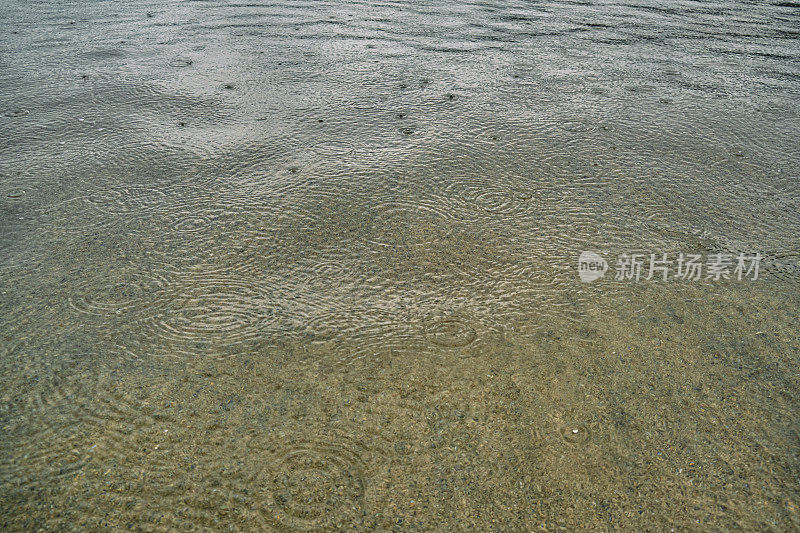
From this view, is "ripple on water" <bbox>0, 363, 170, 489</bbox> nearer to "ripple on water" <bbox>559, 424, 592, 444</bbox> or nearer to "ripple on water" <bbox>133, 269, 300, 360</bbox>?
"ripple on water" <bbox>133, 269, 300, 360</bbox>

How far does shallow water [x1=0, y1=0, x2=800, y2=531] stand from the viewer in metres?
1.63

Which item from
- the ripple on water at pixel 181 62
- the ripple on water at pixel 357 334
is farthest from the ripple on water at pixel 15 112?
the ripple on water at pixel 357 334

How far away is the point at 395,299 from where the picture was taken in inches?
89.7

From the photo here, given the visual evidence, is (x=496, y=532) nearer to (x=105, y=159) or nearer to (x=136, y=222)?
(x=136, y=222)

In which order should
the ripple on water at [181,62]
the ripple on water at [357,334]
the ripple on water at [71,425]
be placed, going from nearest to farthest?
1. the ripple on water at [71,425]
2. the ripple on water at [357,334]
3. the ripple on water at [181,62]

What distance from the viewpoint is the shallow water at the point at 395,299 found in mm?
1626

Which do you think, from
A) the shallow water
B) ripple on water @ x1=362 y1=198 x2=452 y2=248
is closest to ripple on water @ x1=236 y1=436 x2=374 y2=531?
the shallow water

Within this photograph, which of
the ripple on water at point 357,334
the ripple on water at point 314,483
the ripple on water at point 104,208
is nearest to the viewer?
the ripple on water at point 314,483

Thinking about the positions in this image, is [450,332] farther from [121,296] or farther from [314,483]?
[121,296]

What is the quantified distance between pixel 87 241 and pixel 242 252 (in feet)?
2.48

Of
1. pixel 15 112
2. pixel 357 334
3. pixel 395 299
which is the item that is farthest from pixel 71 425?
pixel 15 112

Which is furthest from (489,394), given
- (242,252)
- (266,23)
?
(266,23)

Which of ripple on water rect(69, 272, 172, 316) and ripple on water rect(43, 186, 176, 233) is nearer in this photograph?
ripple on water rect(69, 272, 172, 316)

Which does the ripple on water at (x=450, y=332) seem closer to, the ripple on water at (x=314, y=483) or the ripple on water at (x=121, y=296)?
the ripple on water at (x=314, y=483)
